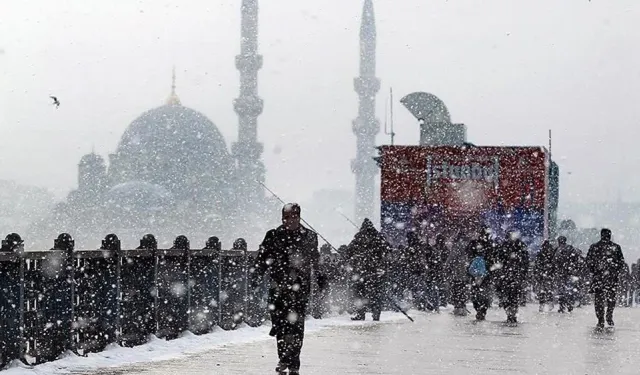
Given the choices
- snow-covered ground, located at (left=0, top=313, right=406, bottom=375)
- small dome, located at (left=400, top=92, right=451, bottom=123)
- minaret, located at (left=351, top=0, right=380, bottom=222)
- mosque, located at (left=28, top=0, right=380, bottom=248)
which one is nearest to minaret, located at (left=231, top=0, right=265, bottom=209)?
Answer: mosque, located at (left=28, top=0, right=380, bottom=248)

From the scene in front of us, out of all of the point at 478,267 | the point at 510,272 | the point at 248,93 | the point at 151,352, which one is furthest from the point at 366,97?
the point at 151,352

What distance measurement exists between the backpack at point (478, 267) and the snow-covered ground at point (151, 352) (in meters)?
4.30

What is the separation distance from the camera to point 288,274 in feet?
35.2

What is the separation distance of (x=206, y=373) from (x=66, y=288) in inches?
72.5

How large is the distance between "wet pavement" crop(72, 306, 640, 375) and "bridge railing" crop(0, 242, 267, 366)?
77 centimetres

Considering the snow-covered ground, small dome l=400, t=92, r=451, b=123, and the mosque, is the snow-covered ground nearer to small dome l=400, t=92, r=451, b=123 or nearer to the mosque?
small dome l=400, t=92, r=451, b=123

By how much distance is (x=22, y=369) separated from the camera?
35.6 feet

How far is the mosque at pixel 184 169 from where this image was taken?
15538 centimetres

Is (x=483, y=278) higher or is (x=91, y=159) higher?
(x=91, y=159)

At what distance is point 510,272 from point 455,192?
486 inches

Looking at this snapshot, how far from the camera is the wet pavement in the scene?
11.9 meters

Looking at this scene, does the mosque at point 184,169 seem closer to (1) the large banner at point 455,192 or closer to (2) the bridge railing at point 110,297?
(1) the large banner at point 455,192

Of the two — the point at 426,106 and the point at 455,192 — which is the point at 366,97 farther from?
the point at 455,192

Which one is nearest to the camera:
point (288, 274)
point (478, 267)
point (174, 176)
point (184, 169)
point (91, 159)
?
point (288, 274)
